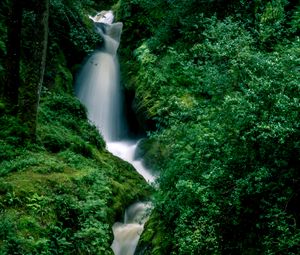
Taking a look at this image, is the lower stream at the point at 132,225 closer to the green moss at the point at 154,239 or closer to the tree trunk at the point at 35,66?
the green moss at the point at 154,239

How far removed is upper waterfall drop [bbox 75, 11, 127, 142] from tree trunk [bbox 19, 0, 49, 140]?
6952 millimetres

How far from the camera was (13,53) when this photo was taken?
38.7 ft

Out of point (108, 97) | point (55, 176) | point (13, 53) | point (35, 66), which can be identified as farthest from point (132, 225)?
point (108, 97)

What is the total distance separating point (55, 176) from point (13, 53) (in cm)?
423

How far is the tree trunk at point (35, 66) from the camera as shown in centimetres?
1034

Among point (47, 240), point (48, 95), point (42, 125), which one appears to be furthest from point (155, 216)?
point (48, 95)

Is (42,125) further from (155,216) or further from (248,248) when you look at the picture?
(248,248)

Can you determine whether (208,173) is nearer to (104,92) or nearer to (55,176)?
(55,176)

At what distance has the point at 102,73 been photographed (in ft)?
69.6

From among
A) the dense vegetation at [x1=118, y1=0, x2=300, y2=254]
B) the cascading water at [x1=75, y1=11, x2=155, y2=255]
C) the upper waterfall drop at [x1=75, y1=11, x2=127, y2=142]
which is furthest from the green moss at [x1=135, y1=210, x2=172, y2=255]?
the upper waterfall drop at [x1=75, y1=11, x2=127, y2=142]

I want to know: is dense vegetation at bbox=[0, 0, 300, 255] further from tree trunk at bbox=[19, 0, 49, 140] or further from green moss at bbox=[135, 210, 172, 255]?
tree trunk at bbox=[19, 0, 49, 140]

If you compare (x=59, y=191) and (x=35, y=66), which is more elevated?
(x=35, y=66)

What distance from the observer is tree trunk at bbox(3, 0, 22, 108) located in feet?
38.0

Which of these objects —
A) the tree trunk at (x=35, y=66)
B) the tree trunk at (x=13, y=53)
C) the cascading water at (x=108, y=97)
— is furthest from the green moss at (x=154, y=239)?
the cascading water at (x=108, y=97)
